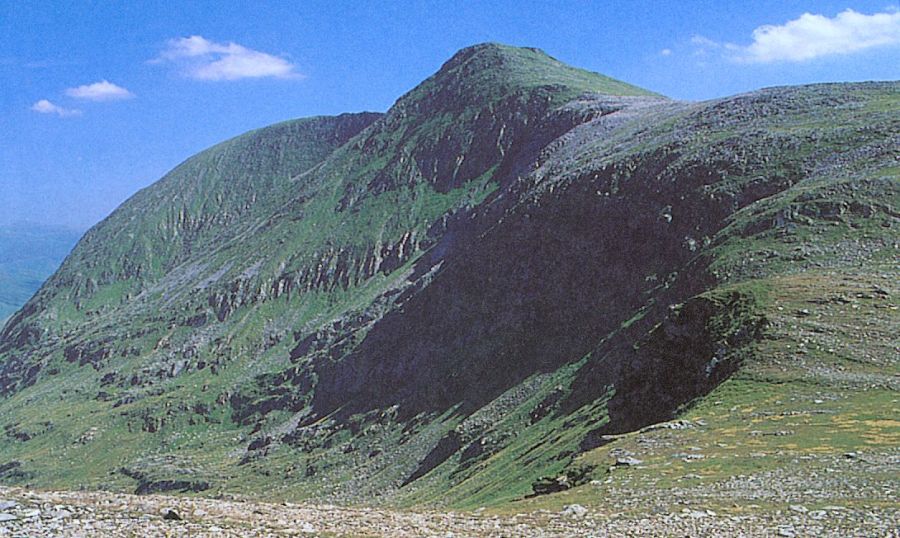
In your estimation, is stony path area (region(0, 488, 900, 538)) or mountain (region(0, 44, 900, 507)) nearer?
stony path area (region(0, 488, 900, 538))

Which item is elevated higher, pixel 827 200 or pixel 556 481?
pixel 827 200

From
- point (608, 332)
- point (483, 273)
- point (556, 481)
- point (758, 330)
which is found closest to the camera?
point (556, 481)

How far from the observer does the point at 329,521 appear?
26250 mm

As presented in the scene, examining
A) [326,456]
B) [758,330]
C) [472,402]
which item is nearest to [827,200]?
[758,330]

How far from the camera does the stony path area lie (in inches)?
875

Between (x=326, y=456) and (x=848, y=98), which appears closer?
(x=848, y=98)

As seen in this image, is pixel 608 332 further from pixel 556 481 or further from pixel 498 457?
pixel 556 481

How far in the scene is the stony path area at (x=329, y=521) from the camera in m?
22.2

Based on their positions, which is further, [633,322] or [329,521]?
[633,322]

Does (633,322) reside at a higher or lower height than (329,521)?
lower

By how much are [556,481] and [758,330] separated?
26.2m

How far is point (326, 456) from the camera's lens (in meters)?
163

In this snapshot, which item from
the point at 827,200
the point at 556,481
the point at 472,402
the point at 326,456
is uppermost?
the point at 827,200

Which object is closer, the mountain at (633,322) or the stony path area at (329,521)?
the stony path area at (329,521)
